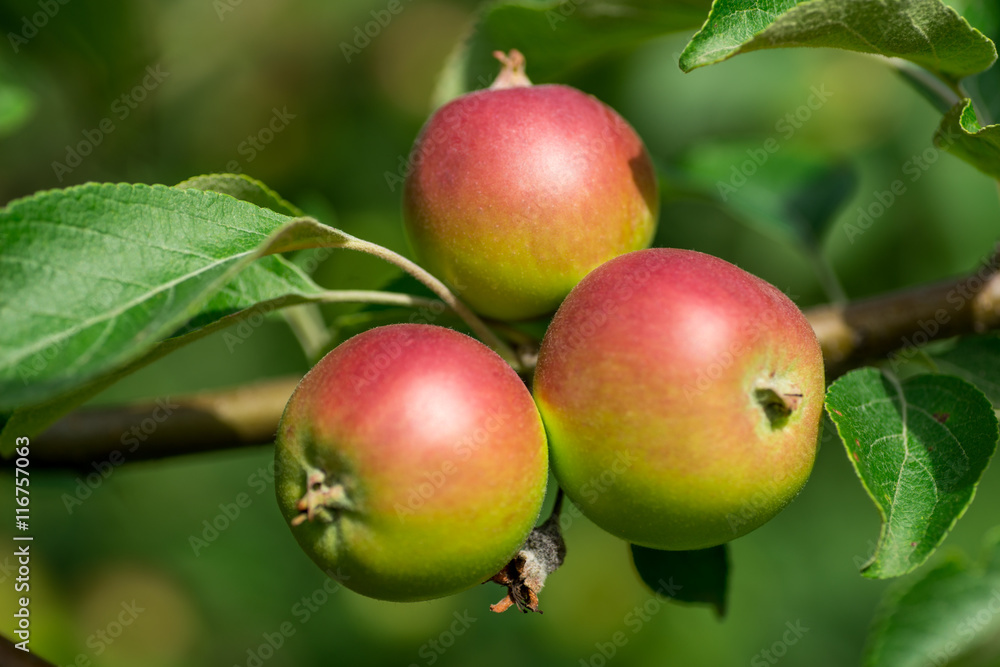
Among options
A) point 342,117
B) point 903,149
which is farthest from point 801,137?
point 342,117

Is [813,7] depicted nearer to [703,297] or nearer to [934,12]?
[934,12]

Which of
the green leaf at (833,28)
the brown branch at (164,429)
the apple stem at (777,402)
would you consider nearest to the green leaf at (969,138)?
the green leaf at (833,28)

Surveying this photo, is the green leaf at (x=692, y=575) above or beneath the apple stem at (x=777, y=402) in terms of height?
beneath

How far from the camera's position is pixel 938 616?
1519mm

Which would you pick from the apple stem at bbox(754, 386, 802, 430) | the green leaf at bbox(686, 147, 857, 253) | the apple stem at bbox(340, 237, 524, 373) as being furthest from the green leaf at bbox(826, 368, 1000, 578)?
the green leaf at bbox(686, 147, 857, 253)

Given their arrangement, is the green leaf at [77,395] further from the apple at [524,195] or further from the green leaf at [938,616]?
the green leaf at [938,616]

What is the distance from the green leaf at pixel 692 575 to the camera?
164cm

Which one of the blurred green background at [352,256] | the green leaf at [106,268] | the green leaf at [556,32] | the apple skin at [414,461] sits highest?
the green leaf at [106,268]

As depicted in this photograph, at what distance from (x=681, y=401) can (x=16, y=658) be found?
1028 millimetres

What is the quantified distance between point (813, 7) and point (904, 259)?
2.12 metres

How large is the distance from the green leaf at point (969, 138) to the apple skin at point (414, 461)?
2.72ft

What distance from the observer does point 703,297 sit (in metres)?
1.21

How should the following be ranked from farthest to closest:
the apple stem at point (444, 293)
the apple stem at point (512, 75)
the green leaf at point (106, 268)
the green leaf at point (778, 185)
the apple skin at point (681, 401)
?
the green leaf at point (778, 185)
the apple stem at point (512, 75)
the apple stem at point (444, 293)
the apple skin at point (681, 401)
the green leaf at point (106, 268)

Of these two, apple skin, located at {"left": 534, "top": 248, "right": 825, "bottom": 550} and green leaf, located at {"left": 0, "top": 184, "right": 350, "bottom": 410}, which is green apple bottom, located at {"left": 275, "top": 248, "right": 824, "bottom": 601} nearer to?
apple skin, located at {"left": 534, "top": 248, "right": 825, "bottom": 550}
